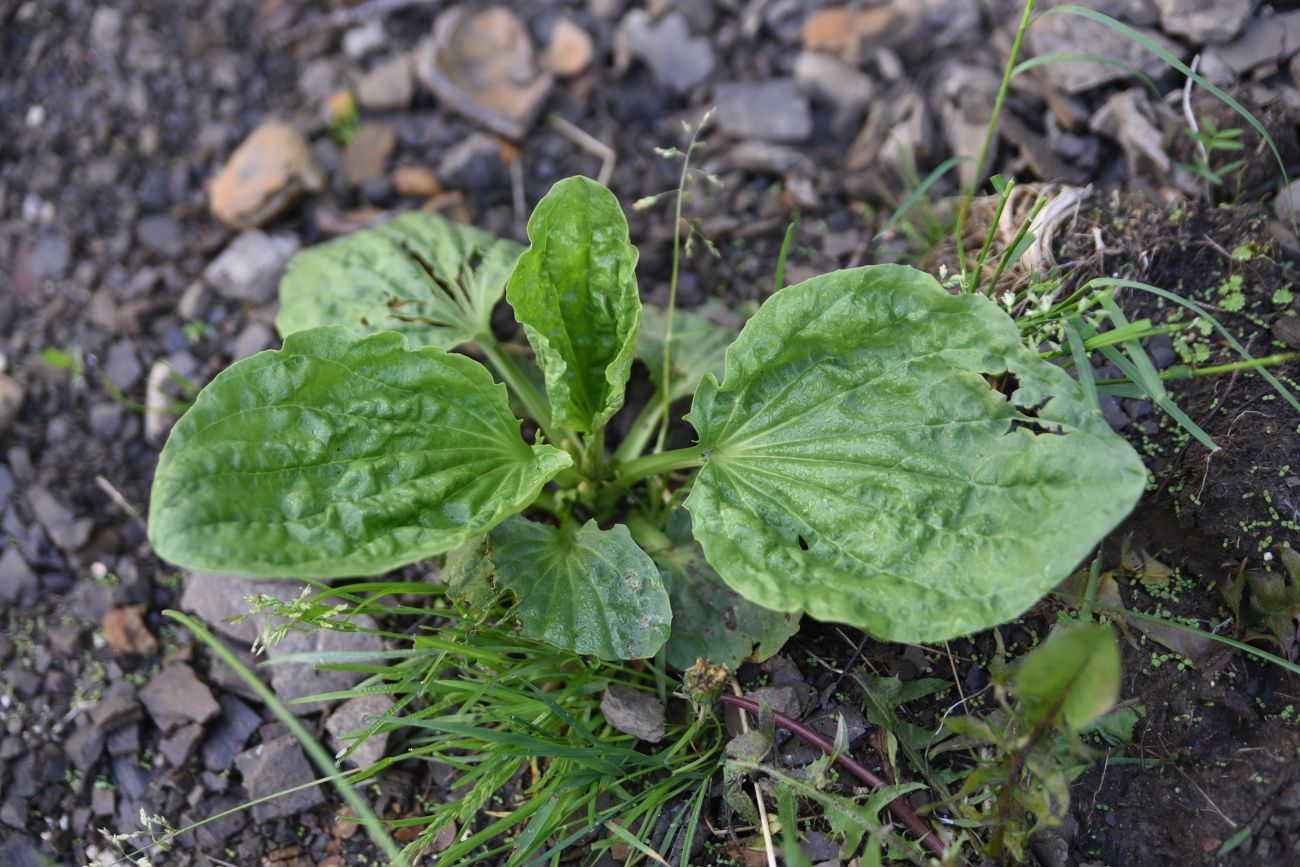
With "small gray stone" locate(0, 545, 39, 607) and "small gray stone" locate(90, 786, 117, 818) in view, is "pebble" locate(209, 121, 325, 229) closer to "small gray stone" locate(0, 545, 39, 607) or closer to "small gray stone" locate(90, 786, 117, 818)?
"small gray stone" locate(0, 545, 39, 607)

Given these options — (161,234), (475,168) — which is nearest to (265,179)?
(161,234)

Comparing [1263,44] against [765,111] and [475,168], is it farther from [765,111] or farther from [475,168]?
[475,168]

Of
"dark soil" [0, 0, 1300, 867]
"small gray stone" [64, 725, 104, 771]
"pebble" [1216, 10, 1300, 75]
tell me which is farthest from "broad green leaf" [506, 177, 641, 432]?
"pebble" [1216, 10, 1300, 75]

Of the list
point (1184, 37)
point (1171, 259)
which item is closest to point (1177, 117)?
point (1184, 37)

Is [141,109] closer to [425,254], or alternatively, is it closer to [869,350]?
[425,254]

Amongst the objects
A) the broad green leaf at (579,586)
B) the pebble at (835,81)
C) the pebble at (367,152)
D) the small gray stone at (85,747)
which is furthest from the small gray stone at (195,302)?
the pebble at (835,81)

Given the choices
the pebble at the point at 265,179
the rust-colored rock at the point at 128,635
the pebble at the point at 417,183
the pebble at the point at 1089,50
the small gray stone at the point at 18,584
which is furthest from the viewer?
the pebble at the point at 417,183

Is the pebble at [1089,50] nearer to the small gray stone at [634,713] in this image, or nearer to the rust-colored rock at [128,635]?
the small gray stone at [634,713]
